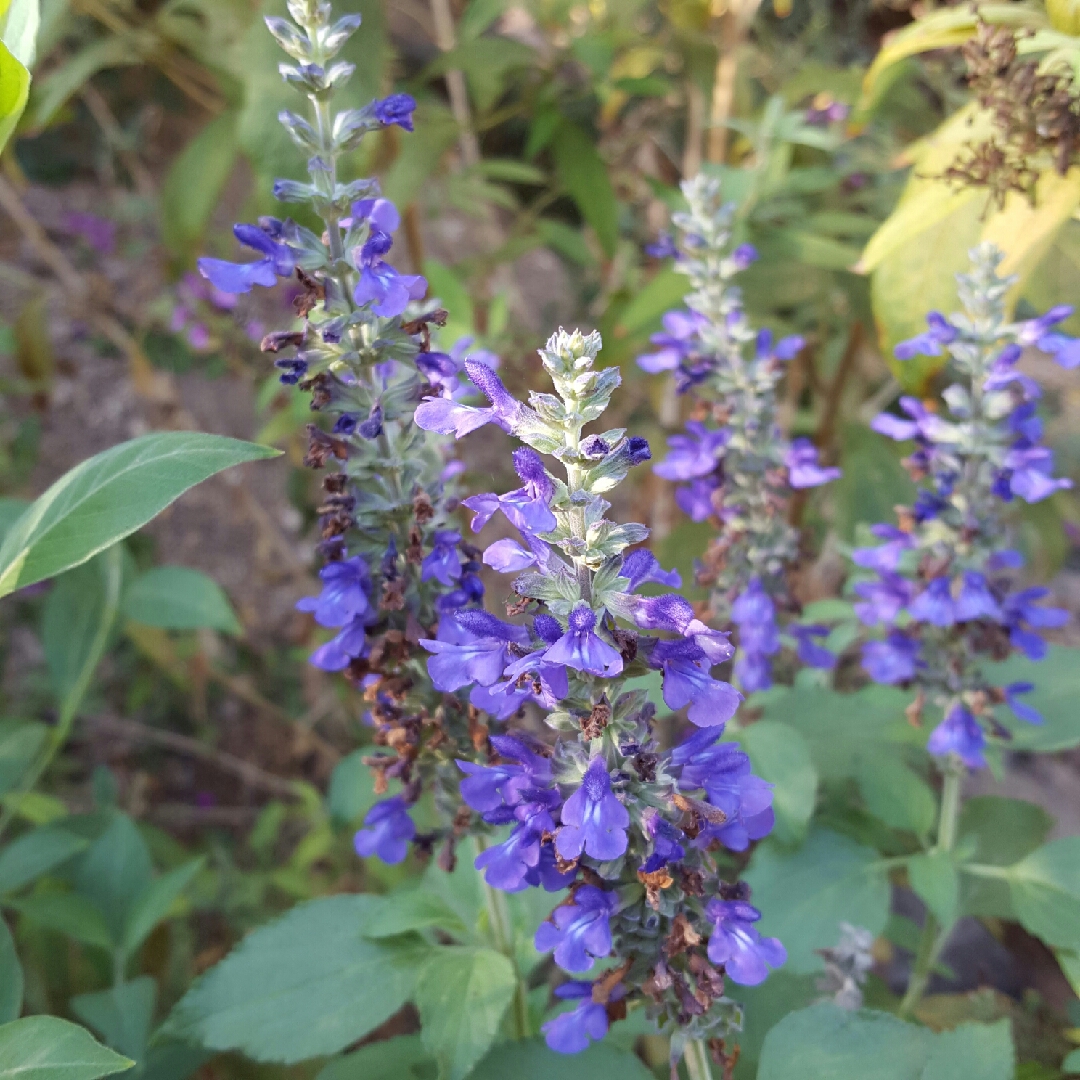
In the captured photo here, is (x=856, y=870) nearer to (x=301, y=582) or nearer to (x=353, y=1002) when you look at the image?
(x=353, y=1002)

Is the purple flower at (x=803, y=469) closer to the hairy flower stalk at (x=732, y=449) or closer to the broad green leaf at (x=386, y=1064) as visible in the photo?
the hairy flower stalk at (x=732, y=449)

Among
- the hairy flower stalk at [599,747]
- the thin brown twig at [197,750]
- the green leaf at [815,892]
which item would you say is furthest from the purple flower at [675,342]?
the thin brown twig at [197,750]

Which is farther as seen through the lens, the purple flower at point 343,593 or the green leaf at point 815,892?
the green leaf at point 815,892

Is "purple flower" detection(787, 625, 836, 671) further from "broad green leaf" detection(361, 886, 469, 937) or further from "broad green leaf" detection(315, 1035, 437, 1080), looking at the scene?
"broad green leaf" detection(315, 1035, 437, 1080)

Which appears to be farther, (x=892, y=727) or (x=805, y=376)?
(x=805, y=376)

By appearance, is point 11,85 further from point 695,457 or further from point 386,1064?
point 386,1064

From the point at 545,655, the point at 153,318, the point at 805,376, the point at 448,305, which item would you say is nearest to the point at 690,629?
the point at 545,655

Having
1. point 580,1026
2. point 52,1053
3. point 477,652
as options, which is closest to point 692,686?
point 477,652
